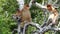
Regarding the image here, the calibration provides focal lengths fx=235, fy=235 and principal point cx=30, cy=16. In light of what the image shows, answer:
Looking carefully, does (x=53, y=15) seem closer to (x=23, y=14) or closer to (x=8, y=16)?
(x=23, y=14)

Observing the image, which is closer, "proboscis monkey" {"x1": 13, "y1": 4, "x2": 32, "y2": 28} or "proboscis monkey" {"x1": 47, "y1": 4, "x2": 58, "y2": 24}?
"proboscis monkey" {"x1": 13, "y1": 4, "x2": 32, "y2": 28}

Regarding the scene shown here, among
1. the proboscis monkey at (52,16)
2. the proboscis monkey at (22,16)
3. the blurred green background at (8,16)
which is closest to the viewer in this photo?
the proboscis monkey at (22,16)

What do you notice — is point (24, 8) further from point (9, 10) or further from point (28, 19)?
point (9, 10)

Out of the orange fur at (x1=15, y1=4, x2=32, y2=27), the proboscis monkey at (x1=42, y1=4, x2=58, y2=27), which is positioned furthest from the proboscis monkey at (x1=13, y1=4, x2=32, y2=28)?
the proboscis monkey at (x1=42, y1=4, x2=58, y2=27)

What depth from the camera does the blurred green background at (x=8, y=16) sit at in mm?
6812

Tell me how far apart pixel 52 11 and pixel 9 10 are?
2.90 meters

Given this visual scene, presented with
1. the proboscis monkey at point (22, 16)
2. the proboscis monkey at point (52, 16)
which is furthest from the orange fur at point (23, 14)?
the proboscis monkey at point (52, 16)

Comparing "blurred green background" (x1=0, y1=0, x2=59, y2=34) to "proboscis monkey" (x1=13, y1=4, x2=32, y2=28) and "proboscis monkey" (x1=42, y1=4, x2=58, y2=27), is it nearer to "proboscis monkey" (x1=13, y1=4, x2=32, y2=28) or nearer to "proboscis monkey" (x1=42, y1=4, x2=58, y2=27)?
"proboscis monkey" (x1=13, y1=4, x2=32, y2=28)

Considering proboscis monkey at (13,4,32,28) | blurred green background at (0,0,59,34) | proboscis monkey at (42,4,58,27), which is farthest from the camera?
blurred green background at (0,0,59,34)

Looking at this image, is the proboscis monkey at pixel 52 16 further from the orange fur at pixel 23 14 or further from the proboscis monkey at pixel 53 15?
the orange fur at pixel 23 14

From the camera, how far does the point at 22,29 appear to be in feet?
15.5

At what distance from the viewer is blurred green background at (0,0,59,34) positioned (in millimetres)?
6812

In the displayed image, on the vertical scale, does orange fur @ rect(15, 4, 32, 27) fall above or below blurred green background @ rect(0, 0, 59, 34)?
above

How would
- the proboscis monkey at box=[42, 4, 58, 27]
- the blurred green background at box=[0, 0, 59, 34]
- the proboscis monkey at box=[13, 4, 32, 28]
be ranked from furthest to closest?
1. the blurred green background at box=[0, 0, 59, 34]
2. the proboscis monkey at box=[42, 4, 58, 27]
3. the proboscis monkey at box=[13, 4, 32, 28]
